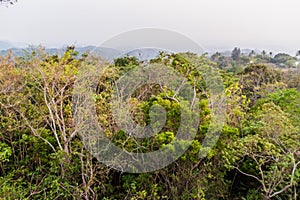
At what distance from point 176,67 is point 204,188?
4356 mm

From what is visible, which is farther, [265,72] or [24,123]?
[265,72]

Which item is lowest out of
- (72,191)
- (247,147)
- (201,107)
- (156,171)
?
(72,191)

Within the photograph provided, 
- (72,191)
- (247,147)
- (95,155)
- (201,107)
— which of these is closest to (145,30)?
(201,107)

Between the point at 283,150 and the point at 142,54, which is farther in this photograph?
the point at 142,54

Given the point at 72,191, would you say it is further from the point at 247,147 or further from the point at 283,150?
the point at 283,150

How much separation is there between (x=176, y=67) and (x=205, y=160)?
372 cm

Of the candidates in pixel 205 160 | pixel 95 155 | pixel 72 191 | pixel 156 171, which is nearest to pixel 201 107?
pixel 205 160

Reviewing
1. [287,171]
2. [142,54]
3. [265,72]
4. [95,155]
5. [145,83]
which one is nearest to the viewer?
[287,171]

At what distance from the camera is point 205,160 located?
6129mm

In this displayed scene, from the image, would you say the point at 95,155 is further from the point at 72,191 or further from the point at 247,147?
the point at 247,147

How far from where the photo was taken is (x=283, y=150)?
5652 mm

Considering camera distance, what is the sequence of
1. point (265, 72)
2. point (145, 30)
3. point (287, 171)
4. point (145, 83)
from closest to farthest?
point (287, 171), point (145, 30), point (145, 83), point (265, 72)

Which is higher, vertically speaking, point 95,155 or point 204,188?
point 95,155

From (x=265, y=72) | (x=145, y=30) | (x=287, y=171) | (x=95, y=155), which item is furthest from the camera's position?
(x=265, y=72)
